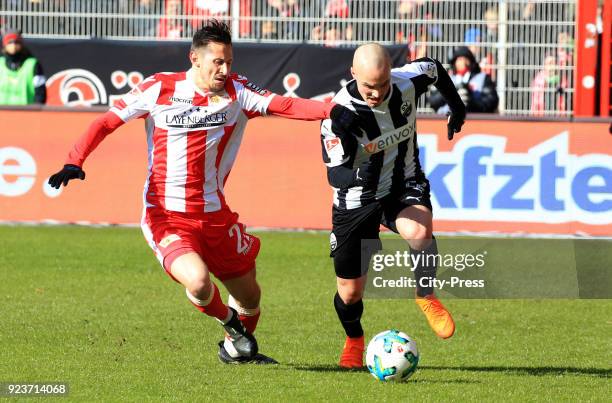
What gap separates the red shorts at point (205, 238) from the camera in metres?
8.03

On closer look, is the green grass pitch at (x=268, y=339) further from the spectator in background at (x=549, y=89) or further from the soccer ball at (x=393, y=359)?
the spectator in background at (x=549, y=89)

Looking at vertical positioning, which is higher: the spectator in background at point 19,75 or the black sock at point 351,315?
the spectator in background at point 19,75

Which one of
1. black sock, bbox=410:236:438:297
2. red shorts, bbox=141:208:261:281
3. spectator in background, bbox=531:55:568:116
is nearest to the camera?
red shorts, bbox=141:208:261:281

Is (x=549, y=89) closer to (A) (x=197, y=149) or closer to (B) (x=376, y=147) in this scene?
(B) (x=376, y=147)

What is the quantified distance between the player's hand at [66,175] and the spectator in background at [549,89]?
10.3 meters

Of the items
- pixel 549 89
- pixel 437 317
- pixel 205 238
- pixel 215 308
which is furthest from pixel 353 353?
pixel 549 89

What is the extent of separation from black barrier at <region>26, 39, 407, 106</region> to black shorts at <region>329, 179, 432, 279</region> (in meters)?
9.17

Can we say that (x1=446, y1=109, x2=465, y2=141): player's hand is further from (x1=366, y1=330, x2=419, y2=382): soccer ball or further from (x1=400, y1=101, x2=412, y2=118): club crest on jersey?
(x1=366, y1=330, x2=419, y2=382): soccer ball

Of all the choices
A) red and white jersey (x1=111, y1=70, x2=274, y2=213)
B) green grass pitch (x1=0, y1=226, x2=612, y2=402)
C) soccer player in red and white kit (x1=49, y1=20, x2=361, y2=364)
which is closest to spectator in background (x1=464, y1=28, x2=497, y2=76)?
green grass pitch (x1=0, y1=226, x2=612, y2=402)

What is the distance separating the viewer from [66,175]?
24.8 feet

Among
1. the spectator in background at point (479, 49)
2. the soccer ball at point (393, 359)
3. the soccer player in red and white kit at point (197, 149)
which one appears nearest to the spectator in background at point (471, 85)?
the spectator in background at point (479, 49)

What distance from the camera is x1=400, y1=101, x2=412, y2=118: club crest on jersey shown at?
8.33 m

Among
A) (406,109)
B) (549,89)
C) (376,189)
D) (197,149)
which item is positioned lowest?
(376,189)

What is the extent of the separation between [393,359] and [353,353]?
78cm
